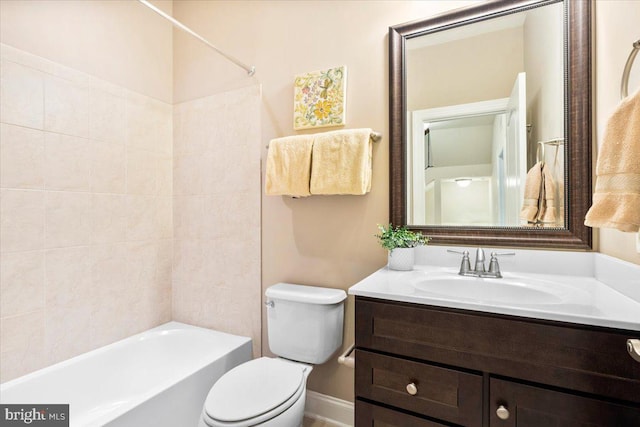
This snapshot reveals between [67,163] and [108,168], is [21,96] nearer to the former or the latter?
[67,163]

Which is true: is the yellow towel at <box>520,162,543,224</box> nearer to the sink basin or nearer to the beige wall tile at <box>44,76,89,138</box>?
the sink basin

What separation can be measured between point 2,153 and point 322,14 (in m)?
1.67

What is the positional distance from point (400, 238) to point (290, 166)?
2.15 feet


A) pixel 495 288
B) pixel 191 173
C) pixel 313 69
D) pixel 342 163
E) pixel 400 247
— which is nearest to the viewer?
pixel 495 288

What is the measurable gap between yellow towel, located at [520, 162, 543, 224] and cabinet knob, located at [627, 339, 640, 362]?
65 centimetres

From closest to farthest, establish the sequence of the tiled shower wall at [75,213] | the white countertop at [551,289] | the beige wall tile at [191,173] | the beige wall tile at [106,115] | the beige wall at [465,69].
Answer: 1. the white countertop at [551,289]
2. the beige wall at [465,69]
3. the tiled shower wall at [75,213]
4. the beige wall tile at [106,115]
5. the beige wall tile at [191,173]

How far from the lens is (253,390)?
1260mm

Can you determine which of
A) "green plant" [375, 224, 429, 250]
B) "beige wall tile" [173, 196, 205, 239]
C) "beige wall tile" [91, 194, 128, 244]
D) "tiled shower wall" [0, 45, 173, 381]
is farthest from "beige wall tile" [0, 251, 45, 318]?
"green plant" [375, 224, 429, 250]

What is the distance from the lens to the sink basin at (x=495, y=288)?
1.09 meters

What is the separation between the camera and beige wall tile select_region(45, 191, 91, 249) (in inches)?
62.4

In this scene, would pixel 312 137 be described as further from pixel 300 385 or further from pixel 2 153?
pixel 2 153

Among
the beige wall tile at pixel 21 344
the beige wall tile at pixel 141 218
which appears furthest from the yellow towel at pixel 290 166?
the beige wall tile at pixel 21 344

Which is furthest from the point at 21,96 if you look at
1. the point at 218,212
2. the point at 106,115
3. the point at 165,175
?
the point at 218,212

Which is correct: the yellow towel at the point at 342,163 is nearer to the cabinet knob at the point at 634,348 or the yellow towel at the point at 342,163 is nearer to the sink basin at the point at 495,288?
the sink basin at the point at 495,288
